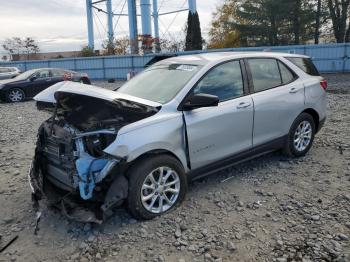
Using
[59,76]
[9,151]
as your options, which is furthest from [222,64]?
[59,76]

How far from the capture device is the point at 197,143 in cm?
405

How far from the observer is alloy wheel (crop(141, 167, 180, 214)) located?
3.74m

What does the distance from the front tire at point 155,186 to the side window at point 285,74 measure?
2288 millimetres

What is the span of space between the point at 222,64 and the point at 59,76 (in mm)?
12684

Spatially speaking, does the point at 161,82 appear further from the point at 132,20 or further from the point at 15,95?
the point at 132,20

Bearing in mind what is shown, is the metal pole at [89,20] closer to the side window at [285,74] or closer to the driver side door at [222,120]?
the side window at [285,74]

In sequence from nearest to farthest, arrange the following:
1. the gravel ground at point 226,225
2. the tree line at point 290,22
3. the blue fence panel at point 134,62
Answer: the gravel ground at point 226,225, the blue fence panel at point 134,62, the tree line at point 290,22

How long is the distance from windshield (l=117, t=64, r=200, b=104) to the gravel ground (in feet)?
Result: 4.28

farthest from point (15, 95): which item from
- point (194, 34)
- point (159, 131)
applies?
point (194, 34)

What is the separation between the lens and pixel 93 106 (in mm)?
4051

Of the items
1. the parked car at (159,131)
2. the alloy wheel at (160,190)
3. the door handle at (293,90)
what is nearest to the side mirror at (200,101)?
the parked car at (159,131)

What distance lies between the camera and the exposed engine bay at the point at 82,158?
3484 millimetres

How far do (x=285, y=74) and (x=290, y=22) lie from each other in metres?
27.0

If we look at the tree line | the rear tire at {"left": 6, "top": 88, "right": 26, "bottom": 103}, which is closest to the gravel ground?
the rear tire at {"left": 6, "top": 88, "right": 26, "bottom": 103}
